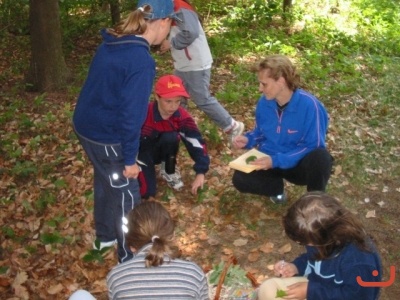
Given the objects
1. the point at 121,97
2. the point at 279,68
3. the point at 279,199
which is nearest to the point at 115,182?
the point at 121,97

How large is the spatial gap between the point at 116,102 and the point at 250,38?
670cm

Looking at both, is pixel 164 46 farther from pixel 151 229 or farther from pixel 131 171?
pixel 151 229

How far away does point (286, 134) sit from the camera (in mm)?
4066

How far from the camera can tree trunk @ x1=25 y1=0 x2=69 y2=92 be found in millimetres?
6871

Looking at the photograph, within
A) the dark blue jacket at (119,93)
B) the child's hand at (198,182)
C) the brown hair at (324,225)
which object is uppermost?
the dark blue jacket at (119,93)

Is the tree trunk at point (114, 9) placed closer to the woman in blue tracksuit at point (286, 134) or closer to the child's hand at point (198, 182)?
the child's hand at point (198, 182)

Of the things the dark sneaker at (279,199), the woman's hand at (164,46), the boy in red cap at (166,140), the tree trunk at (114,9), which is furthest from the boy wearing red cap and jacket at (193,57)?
the tree trunk at (114,9)

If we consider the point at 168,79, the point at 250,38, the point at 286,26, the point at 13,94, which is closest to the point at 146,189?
the point at 168,79

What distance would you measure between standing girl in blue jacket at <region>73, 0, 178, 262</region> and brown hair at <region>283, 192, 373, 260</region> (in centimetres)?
115

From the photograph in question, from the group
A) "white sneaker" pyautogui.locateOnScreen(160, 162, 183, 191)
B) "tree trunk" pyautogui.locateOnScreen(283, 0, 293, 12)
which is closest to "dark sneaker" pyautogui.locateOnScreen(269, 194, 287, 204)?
"white sneaker" pyautogui.locateOnScreen(160, 162, 183, 191)

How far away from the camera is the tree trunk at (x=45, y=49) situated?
687cm

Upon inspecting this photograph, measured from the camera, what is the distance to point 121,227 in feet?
11.3

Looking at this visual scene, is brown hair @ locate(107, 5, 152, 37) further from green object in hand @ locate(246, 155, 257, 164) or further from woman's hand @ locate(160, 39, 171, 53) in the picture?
green object in hand @ locate(246, 155, 257, 164)

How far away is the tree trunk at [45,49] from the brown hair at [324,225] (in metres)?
5.56
